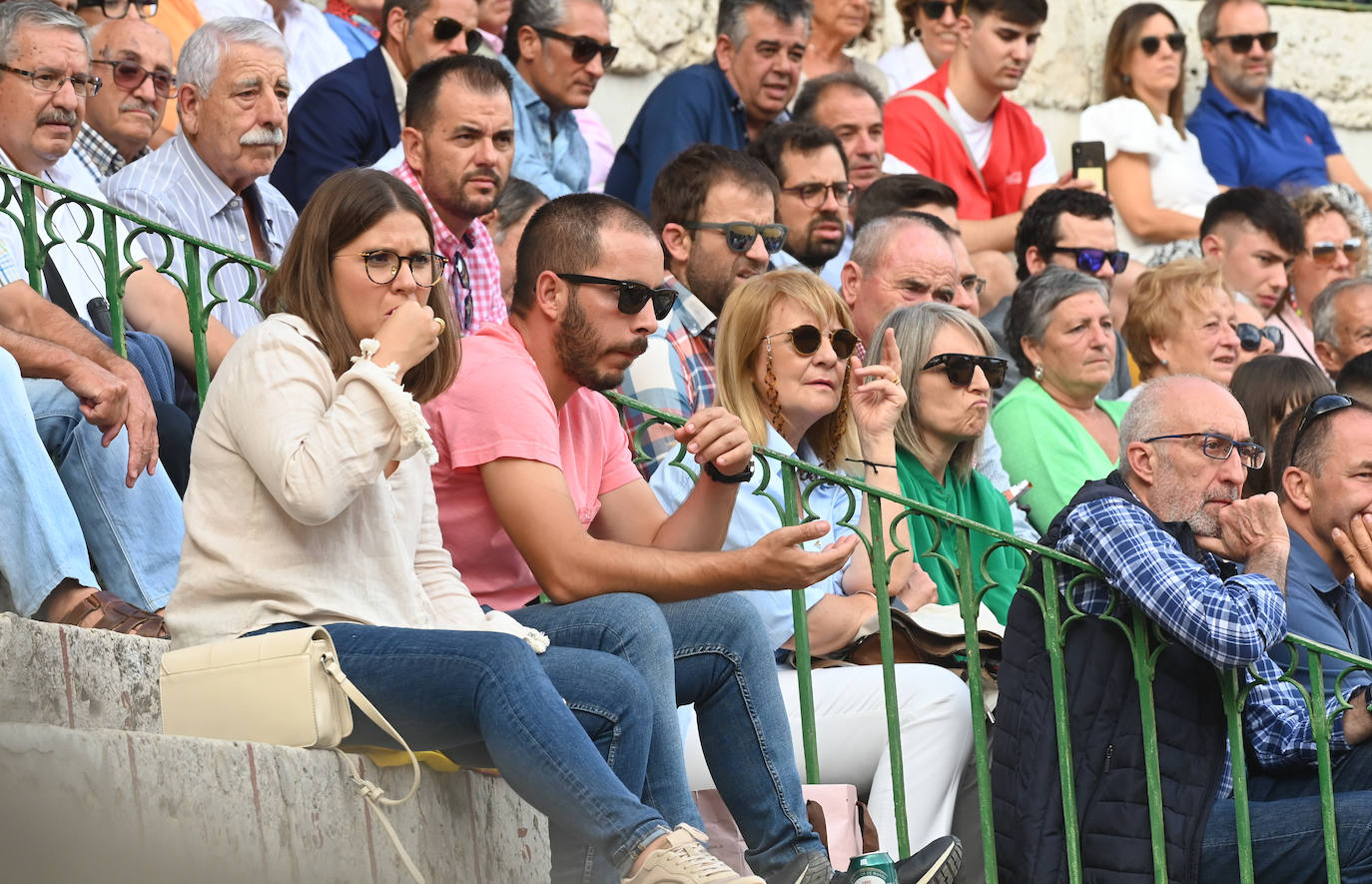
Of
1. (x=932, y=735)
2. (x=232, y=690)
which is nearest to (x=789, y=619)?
(x=932, y=735)

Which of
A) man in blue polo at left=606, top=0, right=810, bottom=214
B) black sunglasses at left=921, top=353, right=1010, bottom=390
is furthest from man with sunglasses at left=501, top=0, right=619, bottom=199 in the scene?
black sunglasses at left=921, top=353, right=1010, bottom=390

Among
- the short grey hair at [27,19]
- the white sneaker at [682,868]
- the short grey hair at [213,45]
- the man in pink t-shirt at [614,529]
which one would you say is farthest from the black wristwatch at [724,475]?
A: the short grey hair at [213,45]

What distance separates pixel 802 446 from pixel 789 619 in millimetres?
833

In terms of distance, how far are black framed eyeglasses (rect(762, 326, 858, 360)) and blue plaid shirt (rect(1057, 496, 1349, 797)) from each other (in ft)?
3.02

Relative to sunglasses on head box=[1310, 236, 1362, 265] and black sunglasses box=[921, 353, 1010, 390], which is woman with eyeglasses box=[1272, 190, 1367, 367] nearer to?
sunglasses on head box=[1310, 236, 1362, 265]

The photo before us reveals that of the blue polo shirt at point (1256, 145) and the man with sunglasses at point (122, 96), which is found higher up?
the man with sunglasses at point (122, 96)

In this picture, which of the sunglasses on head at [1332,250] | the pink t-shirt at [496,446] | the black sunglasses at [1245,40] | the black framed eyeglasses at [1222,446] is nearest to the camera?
the pink t-shirt at [496,446]

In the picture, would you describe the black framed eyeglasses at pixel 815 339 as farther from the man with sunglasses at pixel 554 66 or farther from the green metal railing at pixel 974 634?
the man with sunglasses at pixel 554 66

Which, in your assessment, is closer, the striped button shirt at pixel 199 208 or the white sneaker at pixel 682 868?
the white sneaker at pixel 682 868

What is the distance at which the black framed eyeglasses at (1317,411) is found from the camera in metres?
6.29

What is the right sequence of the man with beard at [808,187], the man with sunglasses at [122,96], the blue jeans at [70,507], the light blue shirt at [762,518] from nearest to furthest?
the blue jeans at [70,507] → the light blue shirt at [762,518] → the man with sunglasses at [122,96] → the man with beard at [808,187]

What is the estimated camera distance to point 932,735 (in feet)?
18.1

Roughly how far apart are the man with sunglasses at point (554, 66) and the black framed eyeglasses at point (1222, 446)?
3.51m

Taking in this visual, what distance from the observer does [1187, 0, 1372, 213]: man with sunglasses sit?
1155 centimetres
